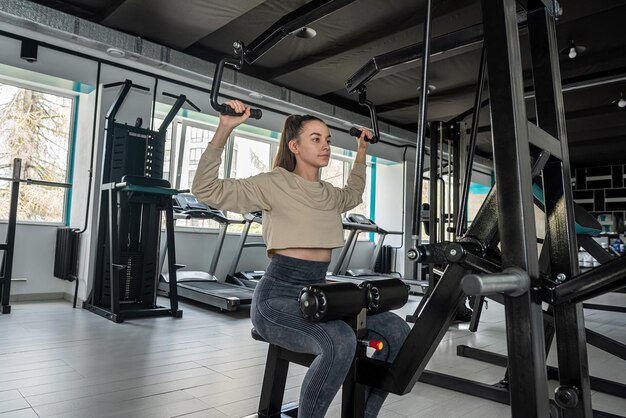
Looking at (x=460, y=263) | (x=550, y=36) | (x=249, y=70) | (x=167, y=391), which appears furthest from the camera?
(x=249, y=70)

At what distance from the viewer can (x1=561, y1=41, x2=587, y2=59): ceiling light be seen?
4.57 m

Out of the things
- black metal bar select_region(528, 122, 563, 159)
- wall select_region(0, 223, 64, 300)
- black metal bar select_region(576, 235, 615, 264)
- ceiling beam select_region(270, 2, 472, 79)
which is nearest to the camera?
black metal bar select_region(528, 122, 563, 159)

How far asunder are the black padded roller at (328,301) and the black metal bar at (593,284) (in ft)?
1.81

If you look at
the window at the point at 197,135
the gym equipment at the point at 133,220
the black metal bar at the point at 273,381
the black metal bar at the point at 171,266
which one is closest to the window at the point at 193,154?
the window at the point at 197,135

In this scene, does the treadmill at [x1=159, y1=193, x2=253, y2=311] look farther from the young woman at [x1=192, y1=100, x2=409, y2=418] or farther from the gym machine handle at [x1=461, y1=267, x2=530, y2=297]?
the gym machine handle at [x1=461, y1=267, x2=530, y2=297]

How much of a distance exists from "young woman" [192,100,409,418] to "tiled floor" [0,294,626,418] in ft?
2.27

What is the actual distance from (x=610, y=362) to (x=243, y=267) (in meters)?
5.00

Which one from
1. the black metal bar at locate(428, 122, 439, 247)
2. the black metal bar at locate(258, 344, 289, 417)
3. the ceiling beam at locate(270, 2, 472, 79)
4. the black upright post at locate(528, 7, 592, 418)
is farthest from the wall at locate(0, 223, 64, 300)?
the black upright post at locate(528, 7, 592, 418)

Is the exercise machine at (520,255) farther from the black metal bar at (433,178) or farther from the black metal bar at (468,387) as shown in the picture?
the black metal bar at (433,178)

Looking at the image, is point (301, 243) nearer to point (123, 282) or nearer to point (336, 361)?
point (336, 361)

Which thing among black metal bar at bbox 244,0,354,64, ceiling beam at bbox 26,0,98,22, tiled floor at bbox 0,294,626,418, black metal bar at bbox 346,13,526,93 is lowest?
tiled floor at bbox 0,294,626,418

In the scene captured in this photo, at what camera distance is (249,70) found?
5.88 m

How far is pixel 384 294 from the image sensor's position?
1475 millimetres

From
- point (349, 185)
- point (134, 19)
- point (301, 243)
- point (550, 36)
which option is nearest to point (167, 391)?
point (301, 243)
